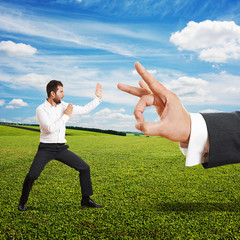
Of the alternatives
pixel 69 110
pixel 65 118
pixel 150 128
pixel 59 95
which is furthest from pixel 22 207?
pixel 150 128

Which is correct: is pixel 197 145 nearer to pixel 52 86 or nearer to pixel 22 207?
pixel 52 86

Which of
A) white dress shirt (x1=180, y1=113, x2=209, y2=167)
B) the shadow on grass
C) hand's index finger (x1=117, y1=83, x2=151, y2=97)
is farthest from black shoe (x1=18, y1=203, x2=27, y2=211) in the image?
white dress shirt (x1=180, y1=113, x2=209, y2=167)

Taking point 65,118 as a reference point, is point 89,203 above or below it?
below

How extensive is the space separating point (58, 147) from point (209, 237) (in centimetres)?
319

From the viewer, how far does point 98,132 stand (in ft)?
117

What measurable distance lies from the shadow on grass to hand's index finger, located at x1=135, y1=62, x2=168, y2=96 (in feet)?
12.4

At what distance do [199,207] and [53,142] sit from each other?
130 inches

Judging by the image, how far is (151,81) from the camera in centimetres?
168

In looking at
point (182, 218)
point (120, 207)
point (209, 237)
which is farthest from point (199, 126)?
point (120, 207)

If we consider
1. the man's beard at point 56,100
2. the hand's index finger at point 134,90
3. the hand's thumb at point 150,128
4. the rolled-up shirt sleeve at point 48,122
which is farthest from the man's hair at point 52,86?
the hand's thumb at point 150,128

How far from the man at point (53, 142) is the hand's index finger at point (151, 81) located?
3.48 metres

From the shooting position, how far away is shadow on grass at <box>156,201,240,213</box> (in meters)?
4.89

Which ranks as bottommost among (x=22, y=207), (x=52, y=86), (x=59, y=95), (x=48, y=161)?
(x=22, y=207)

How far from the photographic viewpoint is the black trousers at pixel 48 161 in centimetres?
489
